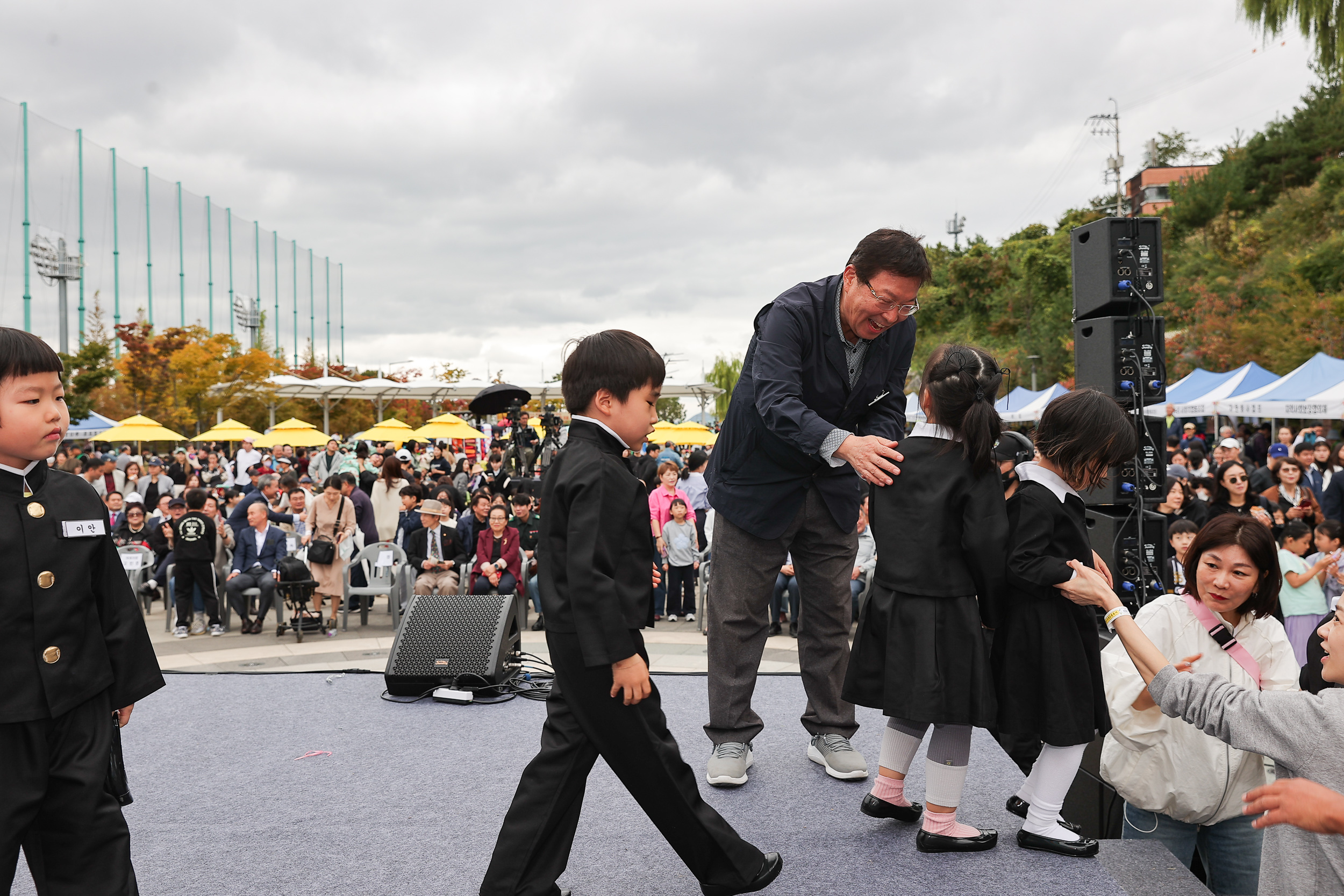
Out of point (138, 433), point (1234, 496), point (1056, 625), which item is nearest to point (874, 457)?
point (1056, 625)

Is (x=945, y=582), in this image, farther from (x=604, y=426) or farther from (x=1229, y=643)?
(x=604, y=426)

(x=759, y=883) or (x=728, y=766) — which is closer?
(x=759, y=883)

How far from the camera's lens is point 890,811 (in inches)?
106

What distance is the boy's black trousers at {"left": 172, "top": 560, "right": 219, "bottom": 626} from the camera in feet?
26.0

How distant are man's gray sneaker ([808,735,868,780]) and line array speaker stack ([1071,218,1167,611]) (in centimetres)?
286

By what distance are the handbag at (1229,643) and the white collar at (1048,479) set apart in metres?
0.45

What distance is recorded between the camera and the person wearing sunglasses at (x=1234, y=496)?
6.89 metres

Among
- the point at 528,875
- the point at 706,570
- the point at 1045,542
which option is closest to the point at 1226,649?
Answer: the point at 1045,542

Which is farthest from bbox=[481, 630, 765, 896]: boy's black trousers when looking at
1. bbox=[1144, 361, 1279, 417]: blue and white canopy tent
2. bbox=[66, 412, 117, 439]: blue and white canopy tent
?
bbox=[66, 412, 117, 439]: blue and white canopy tent

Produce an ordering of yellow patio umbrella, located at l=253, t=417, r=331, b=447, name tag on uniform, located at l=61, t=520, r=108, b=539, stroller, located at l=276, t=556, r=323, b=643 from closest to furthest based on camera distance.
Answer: name tag on uniform, located at l=61, t=520, r=108, b=539
stroller, located at l=276, t=556, r=323, b=643
yellow patio umbrella, located at l=253, t=417, r=331, b=447

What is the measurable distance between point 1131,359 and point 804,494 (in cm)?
348

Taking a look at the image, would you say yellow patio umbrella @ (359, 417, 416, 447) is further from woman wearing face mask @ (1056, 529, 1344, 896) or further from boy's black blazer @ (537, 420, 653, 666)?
woman wearing face mask @ (1056, 529, 1344, 896)

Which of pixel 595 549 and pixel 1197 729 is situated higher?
pixel 595 549

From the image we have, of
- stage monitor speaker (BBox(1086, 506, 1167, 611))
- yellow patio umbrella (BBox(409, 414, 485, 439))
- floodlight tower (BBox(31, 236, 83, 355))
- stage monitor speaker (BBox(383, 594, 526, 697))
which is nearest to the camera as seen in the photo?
stage monitor speaker (BBox(383, 594, 526, 697))
